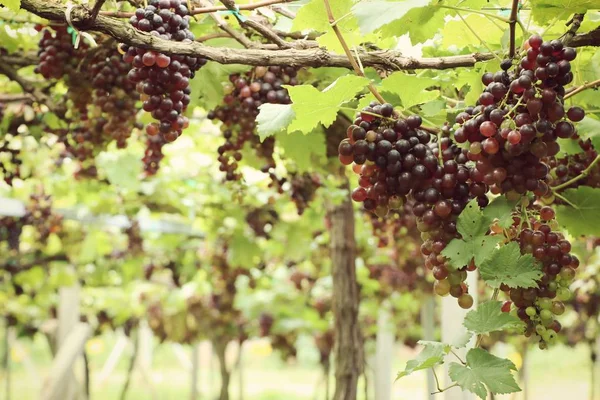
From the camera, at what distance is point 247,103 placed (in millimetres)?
1850

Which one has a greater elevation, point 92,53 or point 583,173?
point 92,53

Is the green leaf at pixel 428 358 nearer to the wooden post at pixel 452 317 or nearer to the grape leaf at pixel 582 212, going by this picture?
the grape leaf at pixel 582 212

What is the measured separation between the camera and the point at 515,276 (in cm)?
115

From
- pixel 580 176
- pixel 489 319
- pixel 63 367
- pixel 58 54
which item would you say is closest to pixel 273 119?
pixel 489 319

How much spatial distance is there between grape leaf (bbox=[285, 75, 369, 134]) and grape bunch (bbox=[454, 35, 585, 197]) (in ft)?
0.68

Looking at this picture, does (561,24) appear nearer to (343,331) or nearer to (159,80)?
(159,80)

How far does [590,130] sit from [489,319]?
0.71 metres

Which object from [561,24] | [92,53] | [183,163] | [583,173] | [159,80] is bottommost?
[583,173]

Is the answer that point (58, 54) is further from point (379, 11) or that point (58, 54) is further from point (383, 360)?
point (383, 360)

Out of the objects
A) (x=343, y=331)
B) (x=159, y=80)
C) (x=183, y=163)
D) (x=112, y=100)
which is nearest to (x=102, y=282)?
(x=183, y=163)

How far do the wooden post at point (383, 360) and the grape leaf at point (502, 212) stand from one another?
4490 millimetres

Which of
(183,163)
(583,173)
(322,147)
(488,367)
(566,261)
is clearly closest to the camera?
(488,367)

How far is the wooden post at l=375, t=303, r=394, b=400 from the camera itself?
18.8ft

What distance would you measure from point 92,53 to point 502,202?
1340 millimetres
